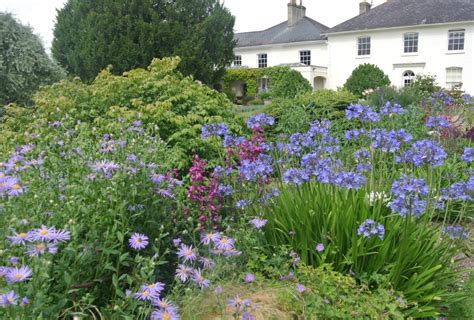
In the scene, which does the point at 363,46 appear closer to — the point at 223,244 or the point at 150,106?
the point at 150,106

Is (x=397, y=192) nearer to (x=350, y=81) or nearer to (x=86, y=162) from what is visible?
(x=86, y=162)

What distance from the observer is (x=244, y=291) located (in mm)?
2588

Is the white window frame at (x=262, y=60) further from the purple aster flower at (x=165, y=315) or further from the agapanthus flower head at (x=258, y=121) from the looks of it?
the purple aster flower at (x=165, y=315)

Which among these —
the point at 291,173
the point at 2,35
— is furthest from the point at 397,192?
the point at 2,35

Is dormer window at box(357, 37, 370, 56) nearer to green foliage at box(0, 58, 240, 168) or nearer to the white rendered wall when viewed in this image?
the white rendered wall

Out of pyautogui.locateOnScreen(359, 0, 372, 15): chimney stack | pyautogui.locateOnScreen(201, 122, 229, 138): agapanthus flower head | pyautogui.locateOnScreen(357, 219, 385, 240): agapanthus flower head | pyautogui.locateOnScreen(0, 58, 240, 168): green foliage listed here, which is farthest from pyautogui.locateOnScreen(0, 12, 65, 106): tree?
pyautogui.locateOnScreen(359, 0, 372, 15): chimney stack

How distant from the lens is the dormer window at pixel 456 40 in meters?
25.3

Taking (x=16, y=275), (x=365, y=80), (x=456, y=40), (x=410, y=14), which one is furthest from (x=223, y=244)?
(x=410, y=14)

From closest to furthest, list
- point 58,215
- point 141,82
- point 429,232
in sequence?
point 58,215, point 429,232, point 141,82

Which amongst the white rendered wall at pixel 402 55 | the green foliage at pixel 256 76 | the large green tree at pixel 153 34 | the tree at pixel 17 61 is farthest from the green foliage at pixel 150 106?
the white rendered wall at pixel 402 55

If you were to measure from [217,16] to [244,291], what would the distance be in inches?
521

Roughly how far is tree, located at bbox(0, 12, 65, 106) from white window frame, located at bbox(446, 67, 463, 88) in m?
22.8

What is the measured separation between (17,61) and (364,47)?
22.8 m

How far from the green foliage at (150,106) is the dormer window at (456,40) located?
23.2 metres
